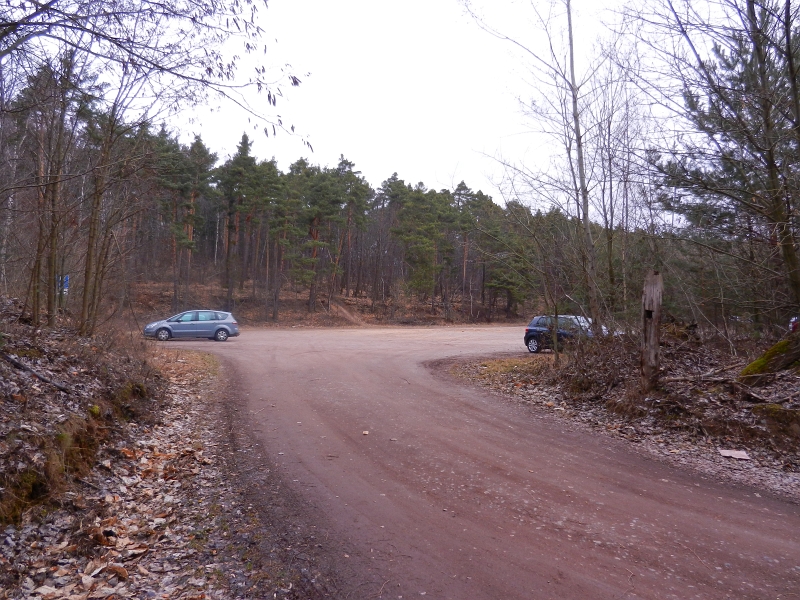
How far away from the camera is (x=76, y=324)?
1253 centimetres

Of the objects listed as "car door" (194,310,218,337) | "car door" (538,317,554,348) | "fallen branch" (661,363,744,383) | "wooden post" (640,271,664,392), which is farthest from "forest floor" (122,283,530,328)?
"fallen branch" (661,363,744,383)

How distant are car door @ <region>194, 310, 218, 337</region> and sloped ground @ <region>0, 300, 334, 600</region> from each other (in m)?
17.9

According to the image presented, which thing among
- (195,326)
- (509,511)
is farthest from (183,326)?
(509,511)

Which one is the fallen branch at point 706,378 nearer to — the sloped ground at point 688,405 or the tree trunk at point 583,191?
the sloped ground at point 688,405

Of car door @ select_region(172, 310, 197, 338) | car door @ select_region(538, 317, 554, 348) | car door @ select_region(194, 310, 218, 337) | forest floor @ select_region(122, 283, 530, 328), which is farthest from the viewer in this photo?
forest floor @ select_region(122, 283, 530, 328)

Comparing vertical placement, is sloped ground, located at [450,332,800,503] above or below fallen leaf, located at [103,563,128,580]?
above

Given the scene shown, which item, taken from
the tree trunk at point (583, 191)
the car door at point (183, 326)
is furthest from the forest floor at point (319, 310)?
the tree trunk at point (583, 191)

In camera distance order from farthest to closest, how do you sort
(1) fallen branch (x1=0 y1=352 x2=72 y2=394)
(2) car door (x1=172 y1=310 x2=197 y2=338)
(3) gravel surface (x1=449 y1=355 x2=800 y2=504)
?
(2) car door (x1=172 y1=310 x2=197 y2=338) < (1) fallen branch (x1=0 y1=352 x2=72 y2=394) < (3) gravel surface (x1=449 y1=355 x2=800 y2=504)

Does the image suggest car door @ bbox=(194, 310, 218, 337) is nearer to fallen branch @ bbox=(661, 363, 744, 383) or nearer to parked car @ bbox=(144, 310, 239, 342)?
parked car @ bbox=(144, 310, 239, 342)

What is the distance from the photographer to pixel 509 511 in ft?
18.0

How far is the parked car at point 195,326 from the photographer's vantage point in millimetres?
26297

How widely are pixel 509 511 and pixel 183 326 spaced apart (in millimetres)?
23922

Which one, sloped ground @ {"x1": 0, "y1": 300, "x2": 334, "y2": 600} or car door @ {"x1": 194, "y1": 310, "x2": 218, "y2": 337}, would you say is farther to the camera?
car door @ {"x1": 194, "y1": 310, "x2": 218, "y2": 337}

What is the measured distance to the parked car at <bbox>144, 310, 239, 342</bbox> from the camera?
86.3ft
